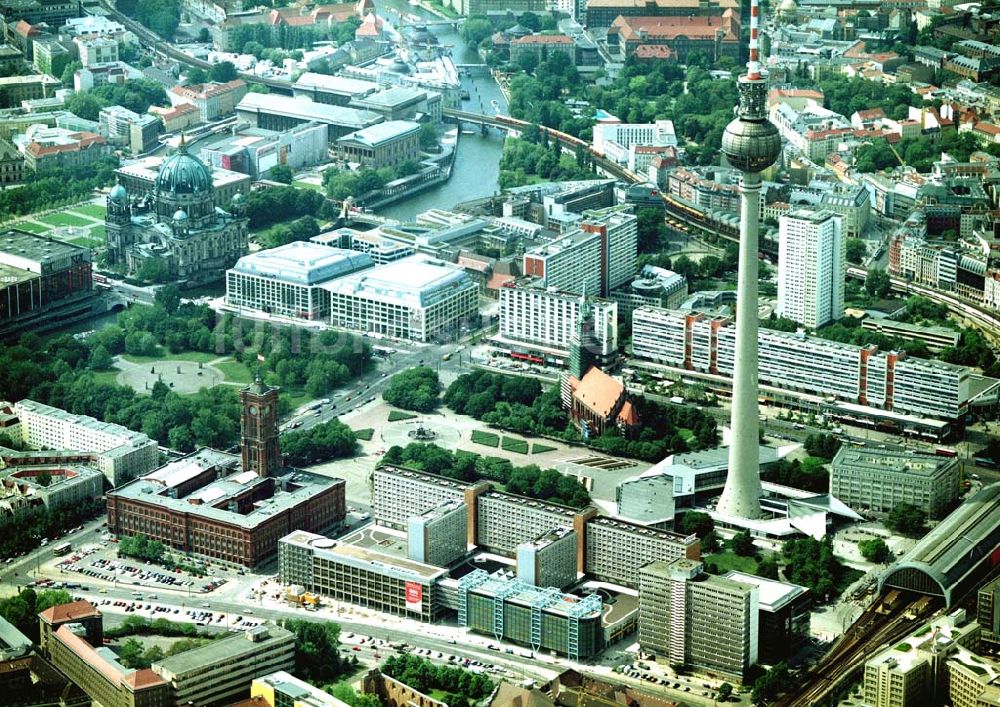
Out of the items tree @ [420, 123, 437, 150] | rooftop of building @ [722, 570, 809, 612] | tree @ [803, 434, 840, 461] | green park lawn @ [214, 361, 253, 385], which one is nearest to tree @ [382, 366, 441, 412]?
green park lawn @ [214, 361, 253, 385]

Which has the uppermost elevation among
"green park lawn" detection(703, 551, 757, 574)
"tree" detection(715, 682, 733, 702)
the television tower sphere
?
the television tower sphere

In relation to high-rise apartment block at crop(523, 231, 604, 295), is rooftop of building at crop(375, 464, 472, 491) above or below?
below

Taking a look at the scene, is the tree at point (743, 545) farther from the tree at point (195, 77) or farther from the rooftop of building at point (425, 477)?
the tree at point (195, 77)

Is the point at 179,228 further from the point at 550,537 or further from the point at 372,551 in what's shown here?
the point at 550,537

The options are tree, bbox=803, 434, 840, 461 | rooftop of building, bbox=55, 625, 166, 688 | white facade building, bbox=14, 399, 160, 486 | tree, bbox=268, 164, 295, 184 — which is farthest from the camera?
tree, bbox=268, 164, 295, 184

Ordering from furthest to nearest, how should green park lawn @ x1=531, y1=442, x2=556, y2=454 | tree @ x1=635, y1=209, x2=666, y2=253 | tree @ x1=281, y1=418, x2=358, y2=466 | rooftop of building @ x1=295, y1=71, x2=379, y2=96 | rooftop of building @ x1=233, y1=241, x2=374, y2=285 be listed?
rooftop of building @ x1=295, y1=71, x2=379, y2=96 < tree @ x1=635, y1=209, x2=666, y2=253 < rooftop of building @ x1=233, y1=241, x2=374, y2=285 < green park lawn @ x1=531, y1=442, x2=556, y2=454 < tree @ x1=281, y1=418, x2=358, y2=466

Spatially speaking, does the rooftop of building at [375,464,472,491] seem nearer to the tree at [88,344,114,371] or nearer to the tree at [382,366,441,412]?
the tree at [382,366,441,412]

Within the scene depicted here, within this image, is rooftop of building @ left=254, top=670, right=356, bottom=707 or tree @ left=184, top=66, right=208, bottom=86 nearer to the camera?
rooftop of building @ left=254, top=670, right=356, bottom=707
